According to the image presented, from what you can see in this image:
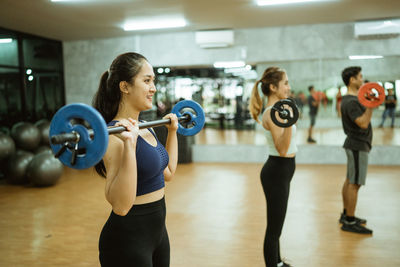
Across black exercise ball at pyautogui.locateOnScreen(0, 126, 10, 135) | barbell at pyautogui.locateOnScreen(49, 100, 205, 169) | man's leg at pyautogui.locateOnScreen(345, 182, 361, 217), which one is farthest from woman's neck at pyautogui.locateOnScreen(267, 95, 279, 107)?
black exercise ball at pyautogui.locateOnScreen(0, 126, 10, 135)

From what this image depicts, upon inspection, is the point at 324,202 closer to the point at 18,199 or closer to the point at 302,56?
the point at 302,56

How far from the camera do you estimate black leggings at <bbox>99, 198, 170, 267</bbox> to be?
1139 mm

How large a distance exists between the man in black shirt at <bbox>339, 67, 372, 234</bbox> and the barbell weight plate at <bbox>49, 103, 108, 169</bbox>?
2.45 metres

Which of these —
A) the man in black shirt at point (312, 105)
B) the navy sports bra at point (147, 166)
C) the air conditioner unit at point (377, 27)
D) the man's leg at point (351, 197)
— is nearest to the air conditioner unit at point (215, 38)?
the man in black shirt at point (312, 105)

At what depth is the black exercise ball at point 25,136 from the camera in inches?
200

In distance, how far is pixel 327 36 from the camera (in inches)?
221

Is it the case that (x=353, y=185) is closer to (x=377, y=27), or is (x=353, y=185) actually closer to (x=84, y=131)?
(x=84, y=131)

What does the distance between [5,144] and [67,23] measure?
A: 81.3 inches

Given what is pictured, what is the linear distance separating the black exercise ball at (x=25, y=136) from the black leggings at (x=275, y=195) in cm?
438

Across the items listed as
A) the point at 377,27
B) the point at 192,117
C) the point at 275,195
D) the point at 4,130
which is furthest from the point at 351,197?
the point at 4,130

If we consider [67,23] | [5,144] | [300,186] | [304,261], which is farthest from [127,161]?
[67,23]

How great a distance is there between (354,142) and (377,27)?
127 inches

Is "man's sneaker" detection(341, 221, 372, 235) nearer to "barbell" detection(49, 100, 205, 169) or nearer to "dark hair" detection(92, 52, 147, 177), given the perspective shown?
"dark hair" detection(92, 52, 147, 177)

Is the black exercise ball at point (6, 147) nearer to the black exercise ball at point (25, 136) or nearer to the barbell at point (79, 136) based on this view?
the black exercise ball at point (25, 136)
